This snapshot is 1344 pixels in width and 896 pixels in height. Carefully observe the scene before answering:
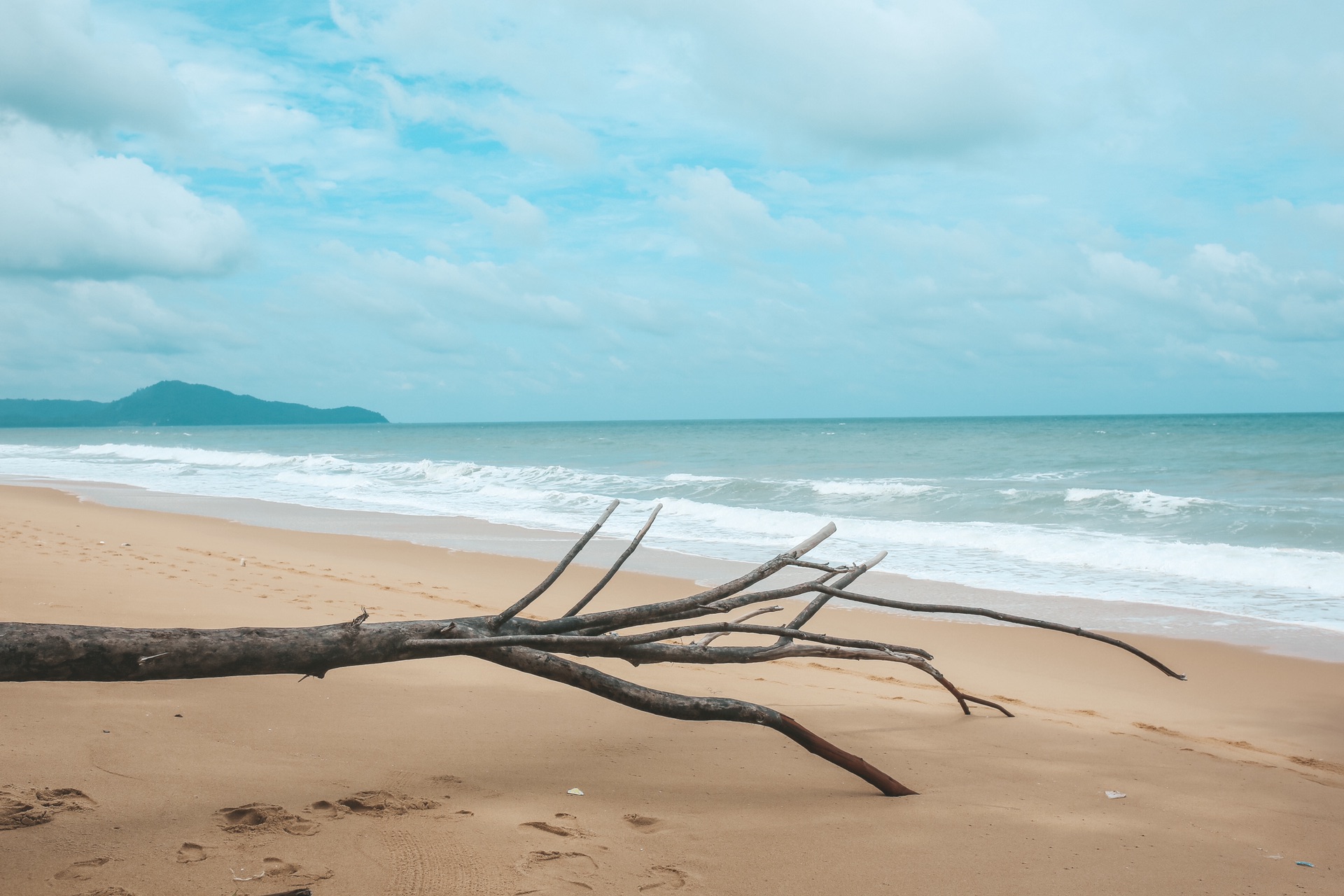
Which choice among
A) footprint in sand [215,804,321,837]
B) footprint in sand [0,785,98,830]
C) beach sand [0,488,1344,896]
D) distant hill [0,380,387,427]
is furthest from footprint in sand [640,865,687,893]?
distant hill [0,380,387,427]

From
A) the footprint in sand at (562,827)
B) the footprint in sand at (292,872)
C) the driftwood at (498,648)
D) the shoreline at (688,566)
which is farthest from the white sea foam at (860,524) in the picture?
the footprint in sand at (292,872)

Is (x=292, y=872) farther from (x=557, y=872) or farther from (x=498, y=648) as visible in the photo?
(x=498, y=648)

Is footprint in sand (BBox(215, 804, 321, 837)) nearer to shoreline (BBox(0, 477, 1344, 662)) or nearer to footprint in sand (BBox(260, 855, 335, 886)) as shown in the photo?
footprint in sand (BBox(260, 855, 335, 886))

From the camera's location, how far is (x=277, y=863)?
7.42 ft

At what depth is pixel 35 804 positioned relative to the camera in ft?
8.16

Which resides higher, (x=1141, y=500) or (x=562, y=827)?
(x=1141, y=500)

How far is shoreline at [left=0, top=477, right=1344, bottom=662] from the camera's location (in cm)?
706

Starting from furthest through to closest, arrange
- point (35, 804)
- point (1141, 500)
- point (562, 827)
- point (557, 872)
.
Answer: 1. point (1141, 500)
2. point (562, 827)
3. point (35, 804)
4. point (557, 872)

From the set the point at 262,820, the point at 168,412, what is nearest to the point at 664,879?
the point at 262,820

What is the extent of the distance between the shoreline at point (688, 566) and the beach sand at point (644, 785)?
59.0 inches

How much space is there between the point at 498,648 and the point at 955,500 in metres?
16.9

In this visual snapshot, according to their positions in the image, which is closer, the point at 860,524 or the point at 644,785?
the point at 644,785

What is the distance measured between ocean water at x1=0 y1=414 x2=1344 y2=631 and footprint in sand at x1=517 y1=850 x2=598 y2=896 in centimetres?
764

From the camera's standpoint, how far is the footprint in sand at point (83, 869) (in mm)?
2111
